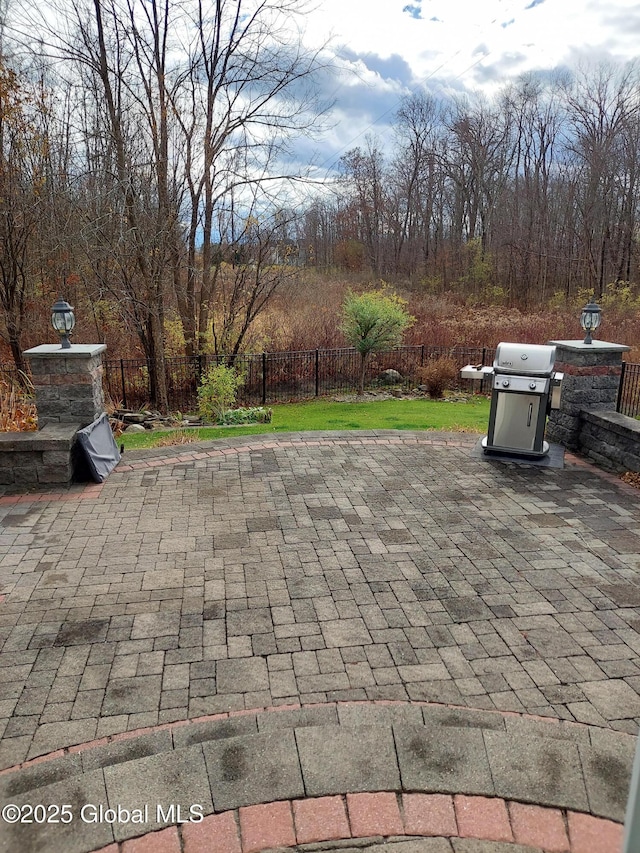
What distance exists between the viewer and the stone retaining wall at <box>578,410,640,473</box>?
225 inches

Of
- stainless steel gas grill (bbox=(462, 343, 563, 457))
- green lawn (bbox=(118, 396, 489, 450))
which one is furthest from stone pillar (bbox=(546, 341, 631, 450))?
green lawn (bbox=(118, 396, 489, 450))

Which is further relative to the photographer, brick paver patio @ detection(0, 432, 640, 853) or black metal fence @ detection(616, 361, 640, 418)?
black metal fence @ detection(616, 361, 640, 418)

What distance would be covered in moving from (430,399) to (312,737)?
1041 cm

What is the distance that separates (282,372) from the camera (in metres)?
12.8

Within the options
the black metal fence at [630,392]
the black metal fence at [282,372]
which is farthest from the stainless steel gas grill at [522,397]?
the black metal fence at [282,372]

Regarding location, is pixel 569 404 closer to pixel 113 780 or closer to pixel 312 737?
pixel 312 737

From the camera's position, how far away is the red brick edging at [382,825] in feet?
6.34

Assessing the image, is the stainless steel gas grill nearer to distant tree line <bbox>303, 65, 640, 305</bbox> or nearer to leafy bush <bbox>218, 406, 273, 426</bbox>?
leafy bush <bbox>218, 406, 273, 426</bbox>

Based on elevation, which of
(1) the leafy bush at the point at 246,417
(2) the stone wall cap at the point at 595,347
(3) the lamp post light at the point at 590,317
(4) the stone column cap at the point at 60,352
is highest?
(3) the lamp post light at the point at 590,317

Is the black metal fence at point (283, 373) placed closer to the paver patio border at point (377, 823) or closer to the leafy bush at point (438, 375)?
the leafy bush at point (438, 375)

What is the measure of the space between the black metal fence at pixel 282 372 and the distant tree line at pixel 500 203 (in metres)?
8.61

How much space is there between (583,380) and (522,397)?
3.17ft

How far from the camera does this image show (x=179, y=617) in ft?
10.7

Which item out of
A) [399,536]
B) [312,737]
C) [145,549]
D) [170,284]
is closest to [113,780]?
[312,737]
